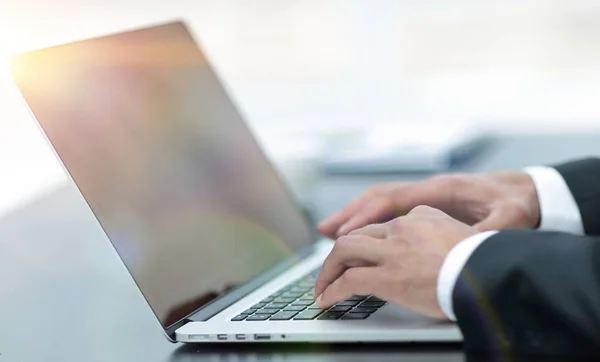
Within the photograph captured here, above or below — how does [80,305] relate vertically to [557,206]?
above

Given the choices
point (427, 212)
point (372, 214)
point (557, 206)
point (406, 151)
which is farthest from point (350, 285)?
point (406, 151)

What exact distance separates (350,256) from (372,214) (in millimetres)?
257

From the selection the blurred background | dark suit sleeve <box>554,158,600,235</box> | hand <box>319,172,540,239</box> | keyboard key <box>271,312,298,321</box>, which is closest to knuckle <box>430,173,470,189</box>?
hand <box>319,172,540,239</box>

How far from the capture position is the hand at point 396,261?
0.81 m

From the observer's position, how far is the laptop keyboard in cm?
86

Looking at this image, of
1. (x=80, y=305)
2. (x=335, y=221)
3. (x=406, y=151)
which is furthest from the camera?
(x=406, y=151)

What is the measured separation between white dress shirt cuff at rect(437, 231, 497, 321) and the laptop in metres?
0.02

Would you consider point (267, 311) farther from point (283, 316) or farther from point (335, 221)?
point (335, 221)

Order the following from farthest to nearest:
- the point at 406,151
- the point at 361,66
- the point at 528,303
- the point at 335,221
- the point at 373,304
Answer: the point at 361,66, the point at 406,151, the point at 335,221, the point at 373,304, the point at 528,303

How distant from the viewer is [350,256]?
0.86 m

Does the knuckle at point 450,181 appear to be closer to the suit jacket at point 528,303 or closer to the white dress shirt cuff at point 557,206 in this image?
the white dress shirt cuff at point 557,206

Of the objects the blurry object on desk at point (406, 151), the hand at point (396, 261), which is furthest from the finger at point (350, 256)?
the blurry object on desk at point (406, 151)

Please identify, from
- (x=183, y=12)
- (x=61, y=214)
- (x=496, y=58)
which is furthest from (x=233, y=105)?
(x=496, y=58)

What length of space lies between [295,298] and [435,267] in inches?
7.5
